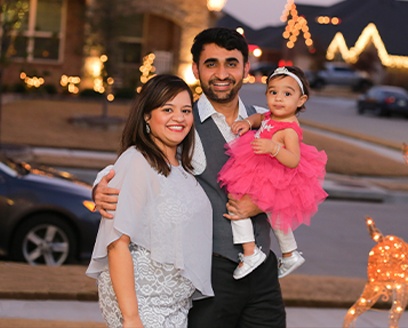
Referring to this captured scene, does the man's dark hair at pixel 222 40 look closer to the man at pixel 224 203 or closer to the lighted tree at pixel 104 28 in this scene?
the man at pixel 224 203

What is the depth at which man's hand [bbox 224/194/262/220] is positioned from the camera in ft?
13.0

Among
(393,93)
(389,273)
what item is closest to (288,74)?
(389,273)

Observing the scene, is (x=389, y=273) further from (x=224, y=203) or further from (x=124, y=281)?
(x=124, y=281)

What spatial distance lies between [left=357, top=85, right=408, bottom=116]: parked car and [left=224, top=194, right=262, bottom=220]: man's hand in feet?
116

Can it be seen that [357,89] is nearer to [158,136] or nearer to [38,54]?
[38,54]

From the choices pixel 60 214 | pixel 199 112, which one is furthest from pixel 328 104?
pixel 199 112

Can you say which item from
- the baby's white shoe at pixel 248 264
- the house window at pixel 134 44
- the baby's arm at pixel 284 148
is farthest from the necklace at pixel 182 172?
the house window at pixel 134 44

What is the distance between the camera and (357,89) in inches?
2333

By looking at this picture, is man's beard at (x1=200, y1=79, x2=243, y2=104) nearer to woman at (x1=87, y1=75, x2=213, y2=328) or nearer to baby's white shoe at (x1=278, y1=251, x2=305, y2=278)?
woman at (x1=87, y1=75, x2=213, y2=328)

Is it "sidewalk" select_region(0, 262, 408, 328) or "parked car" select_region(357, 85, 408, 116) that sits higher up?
"parked car" select_region(357, 85, 408, 116)

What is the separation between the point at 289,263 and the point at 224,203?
45cm

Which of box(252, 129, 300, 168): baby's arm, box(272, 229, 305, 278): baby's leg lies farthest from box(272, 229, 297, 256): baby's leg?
box(252, 129, 300, 168): baby's arm

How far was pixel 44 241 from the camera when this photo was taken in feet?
28.4

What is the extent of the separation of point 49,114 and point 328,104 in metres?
23.6
